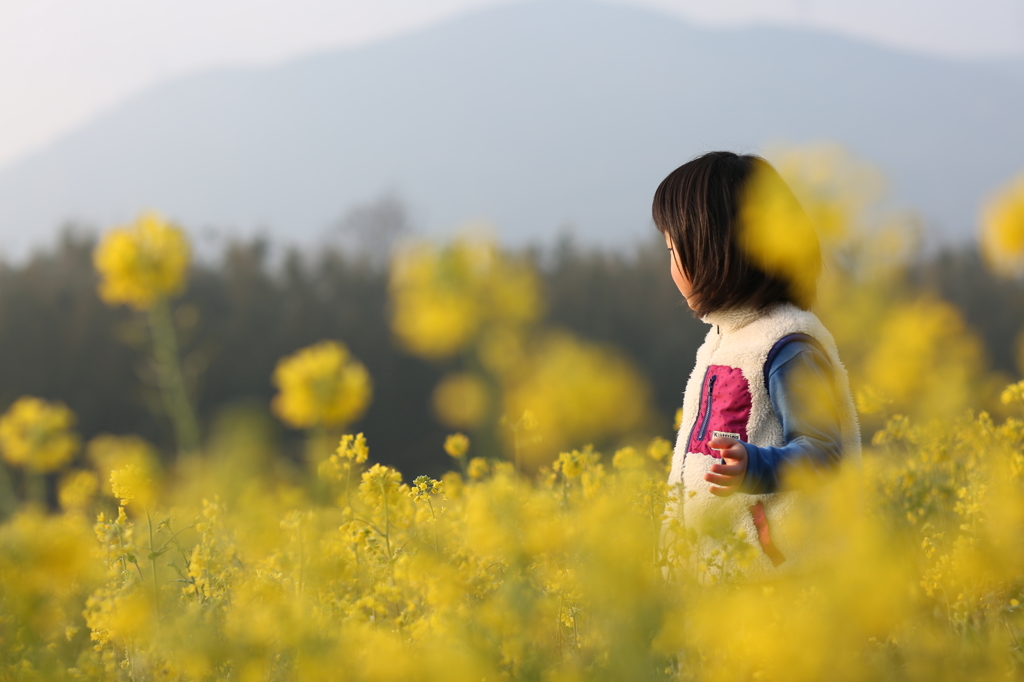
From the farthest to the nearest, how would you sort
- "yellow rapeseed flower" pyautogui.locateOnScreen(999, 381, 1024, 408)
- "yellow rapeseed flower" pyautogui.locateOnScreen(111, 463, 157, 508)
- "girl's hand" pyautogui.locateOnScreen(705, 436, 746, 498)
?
"yellow rapeseed flower" pyautogui.locateOnScreen(999, 381, 1024, 408) < "yellow rapeseed flower" pyautogui.locateOnScreen(111, 463, 157, 508) < "girl's hand" pyautogui.locateOnScreen(705, 436, 746, 498)

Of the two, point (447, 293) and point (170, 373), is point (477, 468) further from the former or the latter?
point (170, 373)

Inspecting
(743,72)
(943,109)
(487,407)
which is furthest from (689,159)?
(743,72)

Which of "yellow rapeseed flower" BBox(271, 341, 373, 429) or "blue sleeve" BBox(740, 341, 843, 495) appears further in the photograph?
"yellow rapeseed flower" BBox(271, 341, 373, 429)

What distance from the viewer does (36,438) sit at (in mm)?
3840

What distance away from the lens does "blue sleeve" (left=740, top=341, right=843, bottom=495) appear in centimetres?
140

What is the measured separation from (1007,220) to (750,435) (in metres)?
1.08

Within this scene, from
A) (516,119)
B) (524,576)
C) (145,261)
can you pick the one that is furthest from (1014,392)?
(516,119)

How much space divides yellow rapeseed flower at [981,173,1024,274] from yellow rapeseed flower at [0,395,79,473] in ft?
13.0

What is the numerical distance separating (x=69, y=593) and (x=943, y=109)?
144 metres

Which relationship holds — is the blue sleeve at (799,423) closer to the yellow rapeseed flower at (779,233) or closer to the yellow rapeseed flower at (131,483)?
the yellow rapeseed flower at (779,233)

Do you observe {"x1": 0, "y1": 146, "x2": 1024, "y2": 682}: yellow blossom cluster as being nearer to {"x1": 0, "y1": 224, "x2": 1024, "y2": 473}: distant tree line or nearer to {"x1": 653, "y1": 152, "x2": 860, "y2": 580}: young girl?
{"x1": 653, "y1": 152, "x2": 860, "y2": 580}: young girl

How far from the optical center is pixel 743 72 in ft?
503

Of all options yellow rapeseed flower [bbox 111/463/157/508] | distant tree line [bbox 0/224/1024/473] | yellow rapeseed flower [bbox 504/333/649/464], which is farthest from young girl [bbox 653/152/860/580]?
distant tree line [bbox 0/224/1024/473]

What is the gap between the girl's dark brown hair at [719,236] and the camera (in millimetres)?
1685
